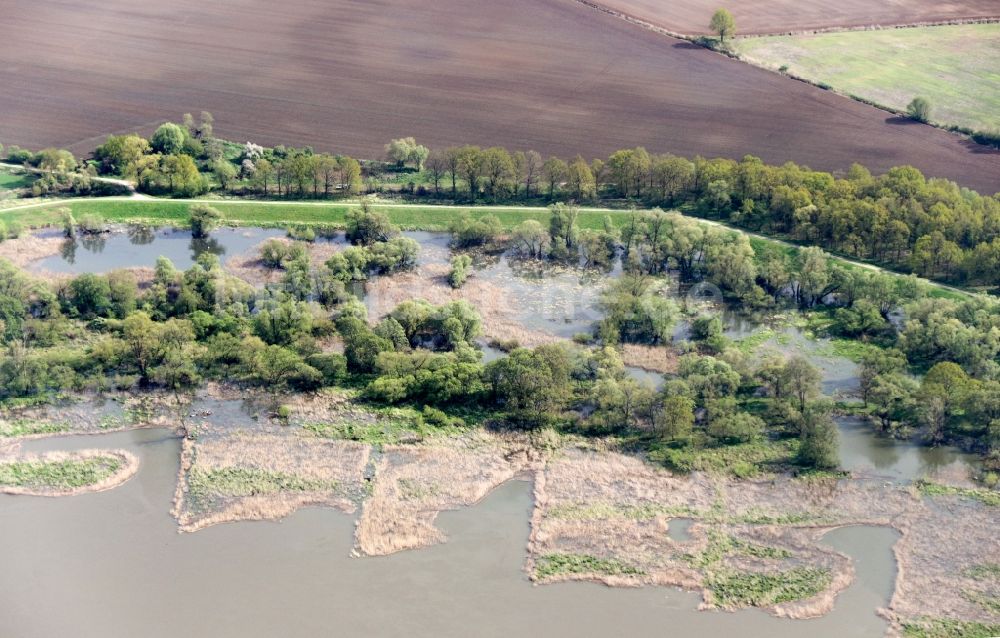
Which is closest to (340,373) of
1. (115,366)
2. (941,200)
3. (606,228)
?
(115,366)

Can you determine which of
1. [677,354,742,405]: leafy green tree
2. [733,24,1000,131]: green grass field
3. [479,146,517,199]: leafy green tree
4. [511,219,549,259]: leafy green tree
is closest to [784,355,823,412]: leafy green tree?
[677,354,742,405]: leafy green tree

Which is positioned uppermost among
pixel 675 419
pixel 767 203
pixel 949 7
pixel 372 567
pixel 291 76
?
pixel 949 7

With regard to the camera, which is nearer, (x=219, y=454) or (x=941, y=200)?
(x=219, y=454)

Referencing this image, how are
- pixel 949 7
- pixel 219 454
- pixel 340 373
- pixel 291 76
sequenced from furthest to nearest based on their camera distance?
1. pixel 949 7
2. pixel 291 76
3. pixel 340 373
4. pixel 219 454

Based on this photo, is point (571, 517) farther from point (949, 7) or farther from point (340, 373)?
point (949, 7)

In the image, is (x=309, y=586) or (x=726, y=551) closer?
(x=309, y=586)

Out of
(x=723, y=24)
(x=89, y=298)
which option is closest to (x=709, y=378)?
(x=89, y=298)

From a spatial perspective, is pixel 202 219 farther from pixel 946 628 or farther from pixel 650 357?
pixel 946 628
